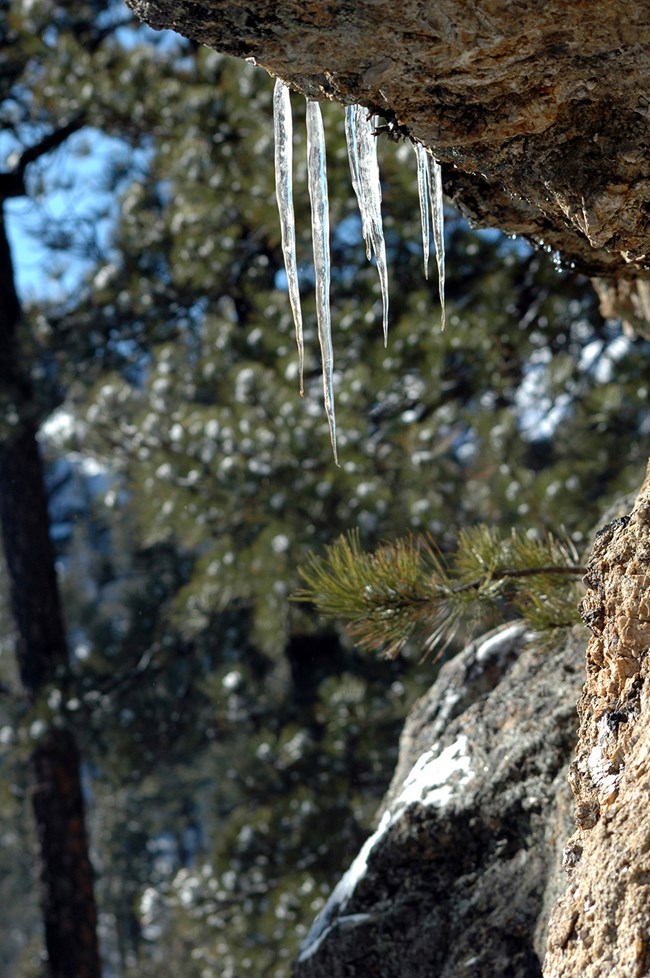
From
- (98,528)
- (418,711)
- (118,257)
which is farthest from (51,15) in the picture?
(98,528)

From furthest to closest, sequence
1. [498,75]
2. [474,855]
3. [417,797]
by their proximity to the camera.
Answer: [417,797], [474,855], [498,75]

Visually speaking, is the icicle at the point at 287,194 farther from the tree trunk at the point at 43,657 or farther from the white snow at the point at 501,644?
the tree trunk at the point at 43,657

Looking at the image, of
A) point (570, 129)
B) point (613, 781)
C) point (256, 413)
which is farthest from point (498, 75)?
point (256, 413)

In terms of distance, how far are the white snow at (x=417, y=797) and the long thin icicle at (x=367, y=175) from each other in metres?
1.01

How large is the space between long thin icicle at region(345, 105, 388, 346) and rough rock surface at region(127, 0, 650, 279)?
26 centimetres

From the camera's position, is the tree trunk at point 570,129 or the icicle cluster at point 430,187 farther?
the icicle cluster at point 430,187

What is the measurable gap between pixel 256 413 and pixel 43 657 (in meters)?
2.31

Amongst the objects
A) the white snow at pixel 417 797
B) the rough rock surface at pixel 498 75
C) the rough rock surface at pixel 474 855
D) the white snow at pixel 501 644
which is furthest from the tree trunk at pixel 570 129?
the white snow at pixel 501 644

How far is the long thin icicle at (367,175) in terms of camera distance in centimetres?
193

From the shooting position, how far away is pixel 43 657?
22.2ft

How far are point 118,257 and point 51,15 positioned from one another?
163 centimetres

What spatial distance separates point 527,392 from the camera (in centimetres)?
562

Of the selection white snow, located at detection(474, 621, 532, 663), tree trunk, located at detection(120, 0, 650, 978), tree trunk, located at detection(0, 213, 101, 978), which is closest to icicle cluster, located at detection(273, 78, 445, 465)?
tree trunk, located at detection(120, 0, 650, 978)

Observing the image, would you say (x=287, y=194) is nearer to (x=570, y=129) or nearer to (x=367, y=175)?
(x=367, y=175)
